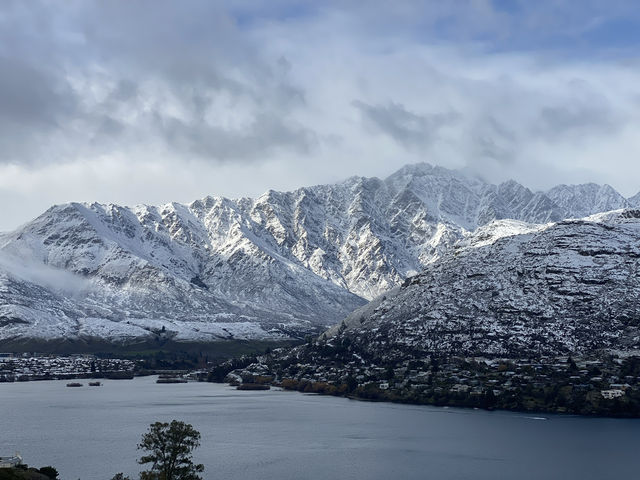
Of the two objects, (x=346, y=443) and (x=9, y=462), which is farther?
(x=346, y=443)

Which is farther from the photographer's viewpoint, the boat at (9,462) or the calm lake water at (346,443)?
the calm lake water at (346,443)

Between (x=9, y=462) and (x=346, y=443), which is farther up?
(x=9, y=462)

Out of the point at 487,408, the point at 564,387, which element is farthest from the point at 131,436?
the point at 564,387

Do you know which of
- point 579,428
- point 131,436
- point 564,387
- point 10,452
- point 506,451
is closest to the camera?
point 10,452

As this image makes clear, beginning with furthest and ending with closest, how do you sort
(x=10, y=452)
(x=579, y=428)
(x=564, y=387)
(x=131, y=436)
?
(x=564, y=387), (x=579, y=428), (x=131, y=436), (x=10, y=452)

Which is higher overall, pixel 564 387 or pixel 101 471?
pixel 564 387

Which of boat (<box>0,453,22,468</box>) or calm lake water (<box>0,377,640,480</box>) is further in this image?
calm lake water (<box>0,377,640,480</box>)

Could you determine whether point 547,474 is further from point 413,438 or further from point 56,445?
point 56,445

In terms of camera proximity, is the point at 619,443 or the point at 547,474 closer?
the point at 547,474
